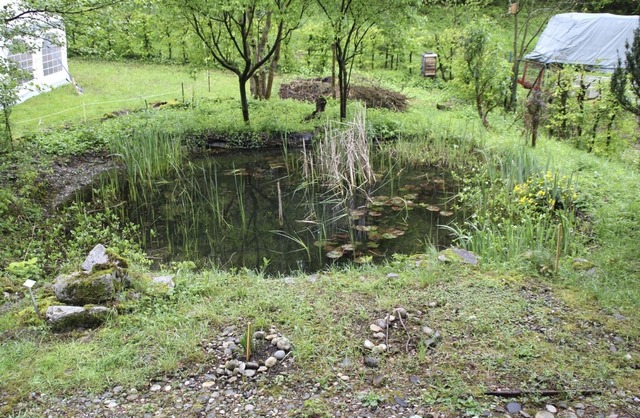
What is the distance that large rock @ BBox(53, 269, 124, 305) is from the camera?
3535mm

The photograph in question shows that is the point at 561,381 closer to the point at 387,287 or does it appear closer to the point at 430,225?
the point at 387,287

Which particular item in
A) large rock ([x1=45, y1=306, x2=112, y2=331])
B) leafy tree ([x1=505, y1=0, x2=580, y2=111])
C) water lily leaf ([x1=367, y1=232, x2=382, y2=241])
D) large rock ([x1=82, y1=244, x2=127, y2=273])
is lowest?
water lily leaf ([x1=367, y1=232, x2=382, y2=241])

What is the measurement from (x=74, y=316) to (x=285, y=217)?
11.5 ft

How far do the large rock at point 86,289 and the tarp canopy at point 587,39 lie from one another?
1481cm

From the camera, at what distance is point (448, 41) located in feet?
49.2

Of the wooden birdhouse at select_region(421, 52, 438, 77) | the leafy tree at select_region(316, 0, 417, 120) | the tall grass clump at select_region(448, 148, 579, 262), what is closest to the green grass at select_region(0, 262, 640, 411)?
the tall grass clump at select_region(448, 148, 579, 262)

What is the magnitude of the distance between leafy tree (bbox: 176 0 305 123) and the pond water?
8.65 feet

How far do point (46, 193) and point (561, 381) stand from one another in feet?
21.5

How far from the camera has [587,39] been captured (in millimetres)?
14938

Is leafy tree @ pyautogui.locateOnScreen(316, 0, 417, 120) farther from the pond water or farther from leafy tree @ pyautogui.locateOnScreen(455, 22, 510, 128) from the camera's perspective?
the pond water

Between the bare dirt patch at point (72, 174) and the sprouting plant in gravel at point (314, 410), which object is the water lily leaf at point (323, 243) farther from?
the bare dirt patch at point (72, 174)

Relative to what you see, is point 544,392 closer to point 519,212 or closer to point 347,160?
point 519,212

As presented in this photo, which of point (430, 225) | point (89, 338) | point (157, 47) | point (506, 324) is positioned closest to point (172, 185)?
point (430, 225)

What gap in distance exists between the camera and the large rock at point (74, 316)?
3.37 m
